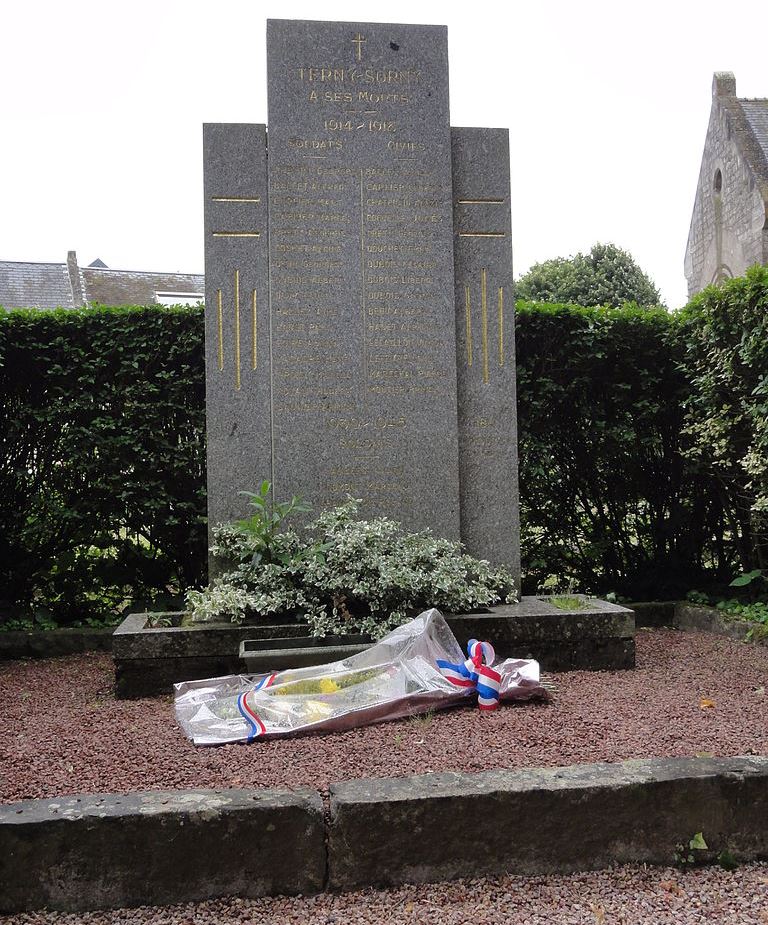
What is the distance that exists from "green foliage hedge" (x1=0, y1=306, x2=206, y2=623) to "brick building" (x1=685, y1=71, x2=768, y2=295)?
20.2 m

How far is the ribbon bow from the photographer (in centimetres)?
401

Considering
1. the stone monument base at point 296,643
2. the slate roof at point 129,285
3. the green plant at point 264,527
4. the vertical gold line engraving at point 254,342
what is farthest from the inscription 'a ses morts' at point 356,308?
the slate roof at point 129,285

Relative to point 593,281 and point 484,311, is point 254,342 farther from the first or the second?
point 593,281

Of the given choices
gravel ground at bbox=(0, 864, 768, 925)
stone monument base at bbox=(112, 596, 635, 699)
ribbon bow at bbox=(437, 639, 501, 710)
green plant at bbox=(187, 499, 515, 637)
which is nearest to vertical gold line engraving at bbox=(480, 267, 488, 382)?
green plant at bbox=(187, 499, 515, 637)

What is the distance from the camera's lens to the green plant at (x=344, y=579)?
4797 millimetres

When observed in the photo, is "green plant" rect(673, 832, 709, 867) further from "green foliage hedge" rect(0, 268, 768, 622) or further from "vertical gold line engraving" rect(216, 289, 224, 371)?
"vertical gold line engraving" rect(216, 289, 224, 371)

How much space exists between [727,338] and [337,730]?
14.7ft

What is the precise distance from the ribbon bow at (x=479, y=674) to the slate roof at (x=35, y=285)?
2569 centimetres

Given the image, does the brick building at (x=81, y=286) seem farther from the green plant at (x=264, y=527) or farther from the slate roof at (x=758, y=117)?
the green plant at (x=264, y=527)

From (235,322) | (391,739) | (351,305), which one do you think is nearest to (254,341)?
(235,322)

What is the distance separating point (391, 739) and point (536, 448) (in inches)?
154

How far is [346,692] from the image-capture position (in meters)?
3.94

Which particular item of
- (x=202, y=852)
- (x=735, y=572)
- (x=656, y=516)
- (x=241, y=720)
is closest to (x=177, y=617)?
(x=241, y=720)

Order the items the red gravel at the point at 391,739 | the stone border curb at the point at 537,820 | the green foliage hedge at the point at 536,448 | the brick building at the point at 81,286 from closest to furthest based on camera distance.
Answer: the stone border curb at the point at 537,820 < the red gravel at the point at 391,739 < the green foliage hedge at the point at 536,448 < the brick building at the point at 81,286
